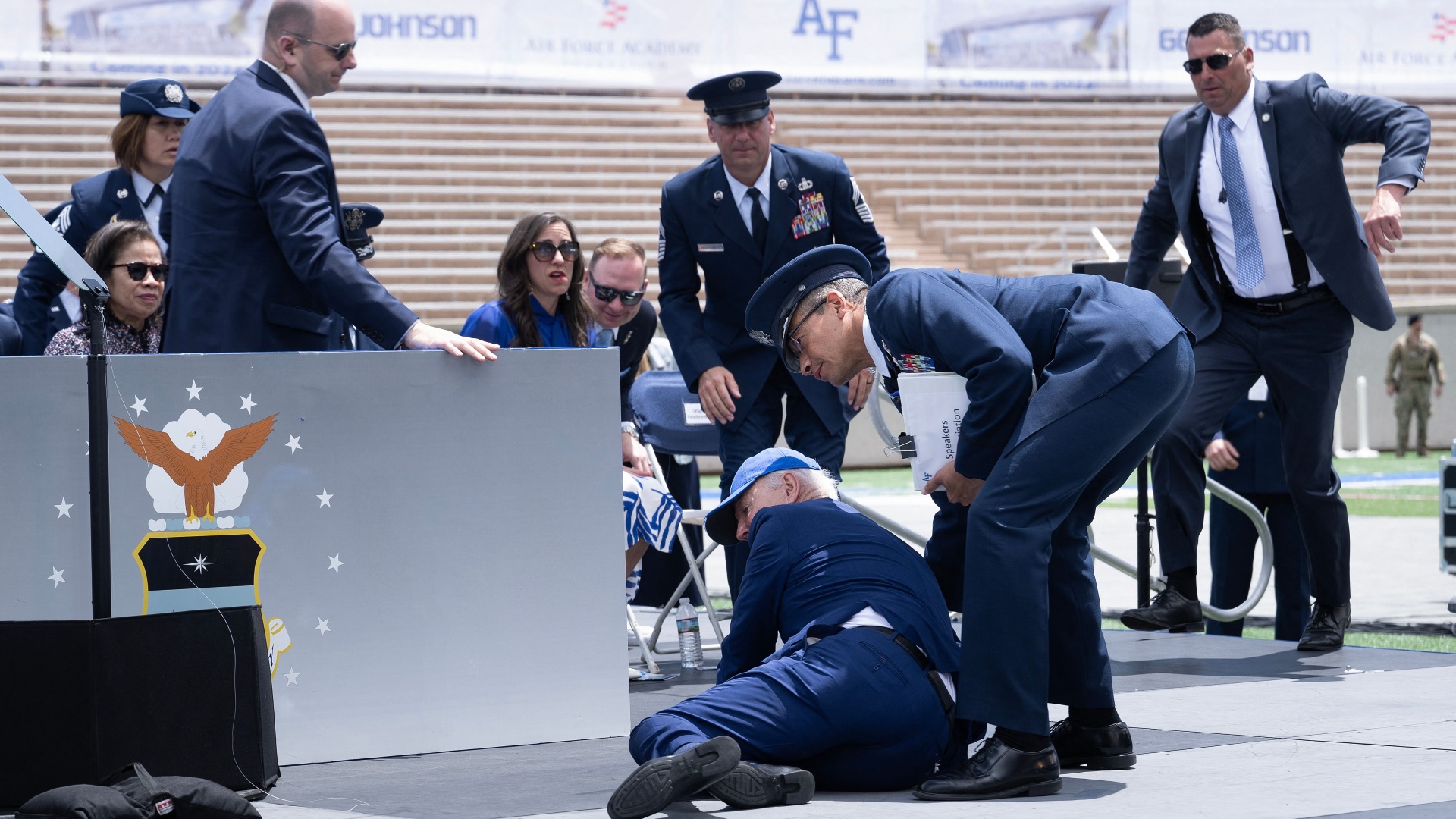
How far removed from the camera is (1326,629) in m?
5.57

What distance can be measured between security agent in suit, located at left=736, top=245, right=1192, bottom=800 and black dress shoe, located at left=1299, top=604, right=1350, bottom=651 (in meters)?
1.95

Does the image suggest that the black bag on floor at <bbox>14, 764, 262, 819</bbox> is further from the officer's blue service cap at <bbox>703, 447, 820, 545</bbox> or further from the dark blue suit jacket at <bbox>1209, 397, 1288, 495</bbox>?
the dark blue suit jacket at <bbox>1209, 397, 1288, 495</bbox>

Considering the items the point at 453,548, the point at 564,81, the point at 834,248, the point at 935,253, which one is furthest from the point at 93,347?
the point at 935,253

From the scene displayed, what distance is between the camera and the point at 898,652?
142 inches

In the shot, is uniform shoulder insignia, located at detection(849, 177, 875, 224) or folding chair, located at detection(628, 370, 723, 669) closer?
uniform shoulder insignia, located at detection(849, 177, 875, 224)

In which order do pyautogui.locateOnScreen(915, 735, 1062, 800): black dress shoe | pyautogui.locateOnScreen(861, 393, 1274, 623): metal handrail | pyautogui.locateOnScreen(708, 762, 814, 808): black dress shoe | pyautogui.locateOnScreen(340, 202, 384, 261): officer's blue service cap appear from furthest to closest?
pyautogui.locateOnScreen(861, 393, 1274, 623): metal handrail, pyautogui.locateOnScreen(340, 202, 384, 261): officer's blue service cap, pyautogui.locateOnScreen(915, 735, 1062, 800): black dress shoe, pyautogui.locateOnScreen(708, 762, 814, 808): black dress shoe

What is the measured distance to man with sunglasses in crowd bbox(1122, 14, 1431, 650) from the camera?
219 inches

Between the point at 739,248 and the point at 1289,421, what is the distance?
1.85 meters

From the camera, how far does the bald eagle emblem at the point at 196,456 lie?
3.94m

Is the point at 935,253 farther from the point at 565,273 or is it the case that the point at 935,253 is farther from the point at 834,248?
the point at 834,248

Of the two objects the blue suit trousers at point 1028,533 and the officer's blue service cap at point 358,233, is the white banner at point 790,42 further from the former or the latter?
the blue suit trousers at point 1028,533

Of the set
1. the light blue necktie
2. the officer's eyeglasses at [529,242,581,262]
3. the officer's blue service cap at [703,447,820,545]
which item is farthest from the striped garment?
the light blue necktie

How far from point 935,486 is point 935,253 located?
17719 millimetres

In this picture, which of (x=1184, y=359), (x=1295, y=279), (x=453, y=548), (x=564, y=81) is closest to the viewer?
(x=1184, y=359)
